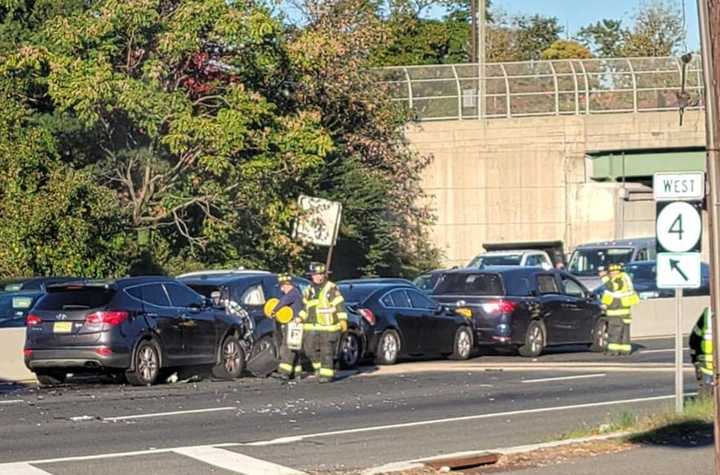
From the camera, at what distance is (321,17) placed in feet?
168

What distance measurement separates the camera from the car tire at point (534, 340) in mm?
28328

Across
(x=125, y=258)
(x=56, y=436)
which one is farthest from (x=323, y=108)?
(x=56, y=436)

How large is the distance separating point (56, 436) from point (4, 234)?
→ 20.3 m

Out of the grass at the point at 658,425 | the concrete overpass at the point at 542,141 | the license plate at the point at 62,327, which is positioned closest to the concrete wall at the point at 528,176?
the concrete overpass at the point at 542,141

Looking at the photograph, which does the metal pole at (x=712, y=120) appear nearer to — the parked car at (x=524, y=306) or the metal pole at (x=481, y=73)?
the parked car at (x=524, y=306)

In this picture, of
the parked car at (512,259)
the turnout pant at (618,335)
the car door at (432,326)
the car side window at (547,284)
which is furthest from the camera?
the parked car at (512,259)

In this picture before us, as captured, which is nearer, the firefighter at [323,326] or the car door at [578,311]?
the firefighter at [323,326]

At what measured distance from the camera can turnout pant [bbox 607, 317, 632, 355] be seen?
28500mm

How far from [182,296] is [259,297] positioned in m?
1.78

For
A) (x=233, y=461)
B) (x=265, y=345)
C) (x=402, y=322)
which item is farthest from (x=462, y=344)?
(x=233, y=461)

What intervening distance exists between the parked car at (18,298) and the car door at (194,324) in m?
3.81

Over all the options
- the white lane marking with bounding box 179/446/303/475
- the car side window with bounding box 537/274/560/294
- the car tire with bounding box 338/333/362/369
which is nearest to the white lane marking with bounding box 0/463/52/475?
the white lane marking with bounding box 179/446/303/475

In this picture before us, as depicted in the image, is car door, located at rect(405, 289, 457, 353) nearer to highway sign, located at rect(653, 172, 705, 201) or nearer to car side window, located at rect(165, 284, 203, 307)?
car side window, located at rect(165, 284, 203, 307)

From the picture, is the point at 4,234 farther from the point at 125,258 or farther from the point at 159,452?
the point at 159,452
